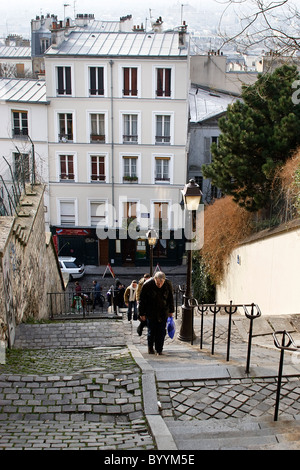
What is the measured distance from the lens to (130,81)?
967 inches

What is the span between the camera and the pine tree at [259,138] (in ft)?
40.0

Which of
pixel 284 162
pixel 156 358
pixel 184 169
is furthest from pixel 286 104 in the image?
pixel 184 169

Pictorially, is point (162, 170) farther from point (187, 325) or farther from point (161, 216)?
point (187, 325)

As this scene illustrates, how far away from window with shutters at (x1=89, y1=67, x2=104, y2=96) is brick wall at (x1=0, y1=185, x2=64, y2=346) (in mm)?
11883

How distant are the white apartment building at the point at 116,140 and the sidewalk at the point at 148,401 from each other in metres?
19.3

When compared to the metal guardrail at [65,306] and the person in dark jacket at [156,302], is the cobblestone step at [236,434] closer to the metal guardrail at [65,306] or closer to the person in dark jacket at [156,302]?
the person in dark jacket at [156,302]

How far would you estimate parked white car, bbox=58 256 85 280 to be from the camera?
2491 centimetres

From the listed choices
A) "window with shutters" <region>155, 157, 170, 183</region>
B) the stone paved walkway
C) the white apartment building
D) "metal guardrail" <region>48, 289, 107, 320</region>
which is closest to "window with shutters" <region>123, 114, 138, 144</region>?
the white apartment building

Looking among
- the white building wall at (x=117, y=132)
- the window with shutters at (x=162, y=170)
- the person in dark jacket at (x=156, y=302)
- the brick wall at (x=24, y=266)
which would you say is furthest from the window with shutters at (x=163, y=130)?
the person in dark jacket at (x=156, y=302)

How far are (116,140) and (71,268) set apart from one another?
7.48 meters

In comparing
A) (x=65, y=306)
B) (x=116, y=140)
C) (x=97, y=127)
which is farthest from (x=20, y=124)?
(x=65, y=306)

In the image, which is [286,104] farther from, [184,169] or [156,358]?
[184,169]

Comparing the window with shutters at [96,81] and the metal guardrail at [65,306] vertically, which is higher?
the window with shutters at [96,81]
